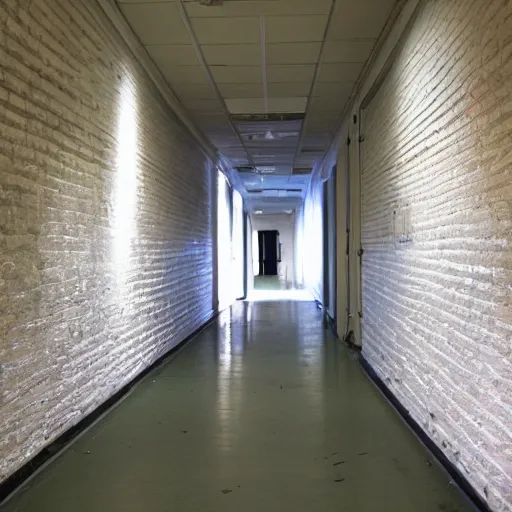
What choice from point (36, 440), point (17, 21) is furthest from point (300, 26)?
point (36, 440)

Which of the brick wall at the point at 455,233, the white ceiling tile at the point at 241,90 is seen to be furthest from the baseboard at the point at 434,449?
the white ceiling tile at the point at 241,90

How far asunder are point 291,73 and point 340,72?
1.48 feet

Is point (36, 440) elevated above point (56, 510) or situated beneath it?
elevated above

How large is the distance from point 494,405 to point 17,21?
104 inches

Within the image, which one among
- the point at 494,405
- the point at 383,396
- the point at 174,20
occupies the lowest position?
the point at 383,396

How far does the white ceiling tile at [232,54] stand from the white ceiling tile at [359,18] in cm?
64

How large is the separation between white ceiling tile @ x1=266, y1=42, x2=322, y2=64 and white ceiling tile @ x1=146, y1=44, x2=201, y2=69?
64 centimetres

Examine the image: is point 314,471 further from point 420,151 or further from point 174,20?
point 174,20

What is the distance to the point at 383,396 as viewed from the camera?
3.69 m

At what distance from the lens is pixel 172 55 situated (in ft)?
13.2

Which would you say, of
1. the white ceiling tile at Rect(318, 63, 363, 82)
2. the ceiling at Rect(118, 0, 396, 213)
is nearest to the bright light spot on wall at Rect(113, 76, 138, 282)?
the ceiling at Rect(118, 0, 396, 213)

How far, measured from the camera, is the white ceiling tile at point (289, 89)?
475 centimetres

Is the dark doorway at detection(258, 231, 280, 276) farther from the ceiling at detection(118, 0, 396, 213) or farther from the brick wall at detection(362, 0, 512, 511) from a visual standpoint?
the brick wall at detection(362, 0, 512, 511)

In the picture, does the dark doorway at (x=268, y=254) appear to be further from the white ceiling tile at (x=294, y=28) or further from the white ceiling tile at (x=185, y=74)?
the white ceiling tile at (x=294, y=28)
